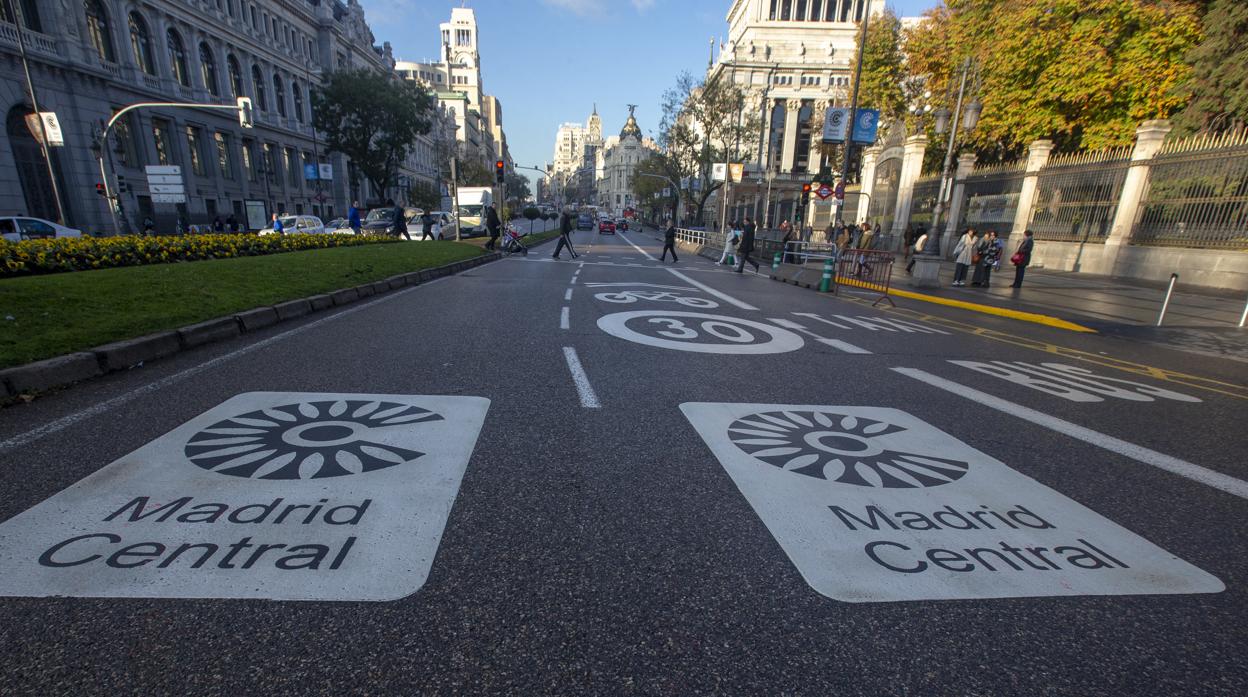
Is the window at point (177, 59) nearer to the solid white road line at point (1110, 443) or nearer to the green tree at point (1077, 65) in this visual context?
the solid white road line at point (1110, 443)

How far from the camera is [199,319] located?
6258mm

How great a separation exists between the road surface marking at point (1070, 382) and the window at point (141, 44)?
4294 cm

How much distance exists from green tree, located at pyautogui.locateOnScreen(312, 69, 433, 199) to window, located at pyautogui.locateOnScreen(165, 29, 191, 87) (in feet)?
29.8

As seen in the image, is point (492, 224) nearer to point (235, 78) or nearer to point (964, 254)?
point (964, 254)

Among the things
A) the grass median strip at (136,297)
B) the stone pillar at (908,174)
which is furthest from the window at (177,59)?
the stone pillar at (908,174)

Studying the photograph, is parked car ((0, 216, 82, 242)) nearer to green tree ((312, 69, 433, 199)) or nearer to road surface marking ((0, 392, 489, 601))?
road surface marking ((0, 392, 489, 601))

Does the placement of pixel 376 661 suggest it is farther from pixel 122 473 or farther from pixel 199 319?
Result: pixel 199 319

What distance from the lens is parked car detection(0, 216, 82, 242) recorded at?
1504 centimetres

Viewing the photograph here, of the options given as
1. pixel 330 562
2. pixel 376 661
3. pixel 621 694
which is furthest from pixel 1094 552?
pixel 330 562

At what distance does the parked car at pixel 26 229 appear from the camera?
49.3 ft

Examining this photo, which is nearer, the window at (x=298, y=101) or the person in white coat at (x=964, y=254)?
the person in white coat at (x=964, y=254)

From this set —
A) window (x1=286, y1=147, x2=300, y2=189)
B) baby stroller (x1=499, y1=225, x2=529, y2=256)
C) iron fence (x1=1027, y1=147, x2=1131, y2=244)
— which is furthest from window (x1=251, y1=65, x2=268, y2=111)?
iron fence (x1=1027, y1=147, x2=1131, y2=244)

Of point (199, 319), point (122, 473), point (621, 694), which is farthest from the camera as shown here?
point (199, 319)

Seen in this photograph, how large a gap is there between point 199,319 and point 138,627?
225 inches
